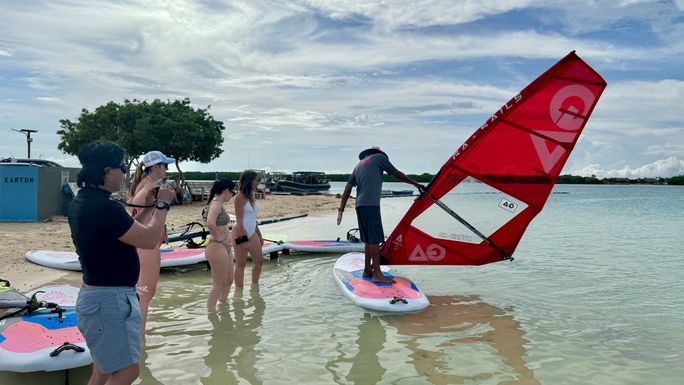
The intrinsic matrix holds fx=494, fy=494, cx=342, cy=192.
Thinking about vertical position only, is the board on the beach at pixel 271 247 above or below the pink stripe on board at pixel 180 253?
below

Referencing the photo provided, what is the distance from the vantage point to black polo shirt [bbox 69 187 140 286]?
2.77 m

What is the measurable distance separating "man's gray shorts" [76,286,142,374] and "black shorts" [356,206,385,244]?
15.0 ft

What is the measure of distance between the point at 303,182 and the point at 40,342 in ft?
183

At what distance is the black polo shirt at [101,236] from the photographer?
9.10 feet

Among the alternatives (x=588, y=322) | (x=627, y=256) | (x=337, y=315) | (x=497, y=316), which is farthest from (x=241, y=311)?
(x=627, y=256)

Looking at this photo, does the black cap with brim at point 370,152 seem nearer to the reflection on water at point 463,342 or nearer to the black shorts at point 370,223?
the black shorts at point 370,223

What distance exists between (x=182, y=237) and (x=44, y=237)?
14.9 ft

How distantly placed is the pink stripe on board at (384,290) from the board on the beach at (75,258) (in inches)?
151

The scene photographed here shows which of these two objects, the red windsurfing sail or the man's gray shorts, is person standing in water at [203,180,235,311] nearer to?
the red windsurfing sail

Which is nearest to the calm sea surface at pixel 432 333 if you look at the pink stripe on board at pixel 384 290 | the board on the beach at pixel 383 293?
the board on the beach at pixel 383 293

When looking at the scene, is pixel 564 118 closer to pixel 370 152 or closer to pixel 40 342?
pixel 370 152

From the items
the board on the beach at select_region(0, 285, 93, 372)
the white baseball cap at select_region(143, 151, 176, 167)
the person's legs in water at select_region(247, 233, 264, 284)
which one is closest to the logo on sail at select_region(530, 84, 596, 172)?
the person's legs in water at select_region(247, 233, 264, 284)

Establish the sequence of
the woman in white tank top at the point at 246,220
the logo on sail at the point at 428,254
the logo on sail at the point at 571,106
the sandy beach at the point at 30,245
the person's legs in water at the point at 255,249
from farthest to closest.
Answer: the sandy beach at the point at 30,245 < the logo on sail at the point at 428,254 < the person's legs in water at the point at 255,249 < the woman in white tank top at the point at 246,220 < the logo on sail at the point at 571,106

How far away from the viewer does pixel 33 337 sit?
15.0ft
